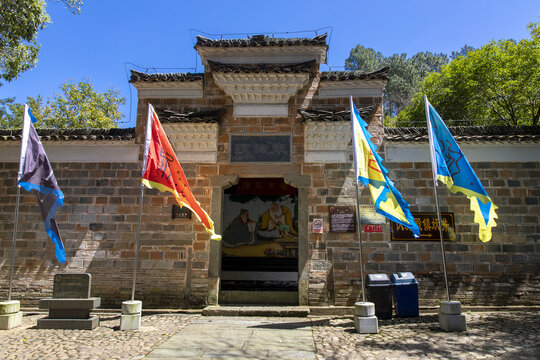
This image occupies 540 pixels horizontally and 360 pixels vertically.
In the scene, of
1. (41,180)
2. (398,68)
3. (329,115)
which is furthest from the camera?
(398,68)

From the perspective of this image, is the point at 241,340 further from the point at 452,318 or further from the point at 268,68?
the point at 268,68

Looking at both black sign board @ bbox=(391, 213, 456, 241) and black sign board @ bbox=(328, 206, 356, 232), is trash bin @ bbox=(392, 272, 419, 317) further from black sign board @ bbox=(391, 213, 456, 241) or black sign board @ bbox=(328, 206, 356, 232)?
black sign board @ bbox=(328, 206, 356, 232)

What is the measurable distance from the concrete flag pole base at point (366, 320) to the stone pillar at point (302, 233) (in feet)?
6.03

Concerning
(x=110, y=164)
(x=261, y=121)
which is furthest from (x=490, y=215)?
(x=110, y=164)

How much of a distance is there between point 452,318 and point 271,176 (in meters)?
4.32

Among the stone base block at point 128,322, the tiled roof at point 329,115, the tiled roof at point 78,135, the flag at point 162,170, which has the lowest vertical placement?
the stone base block at point 128,322

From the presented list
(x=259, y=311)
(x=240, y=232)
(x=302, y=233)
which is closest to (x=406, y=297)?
(x=302, y=233)

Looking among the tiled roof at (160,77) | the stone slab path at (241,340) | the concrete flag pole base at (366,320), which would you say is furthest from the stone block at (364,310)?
the tiled roof at (160,77)

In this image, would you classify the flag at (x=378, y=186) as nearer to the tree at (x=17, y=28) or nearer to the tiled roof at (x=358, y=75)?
the tiled roof at (x=358, y=75)

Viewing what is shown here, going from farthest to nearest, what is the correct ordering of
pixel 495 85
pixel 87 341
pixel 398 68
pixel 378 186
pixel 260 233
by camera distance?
pixel 398 68
pixel 495 85
pixel 260 233
pixel 378 186
pixel 87 341

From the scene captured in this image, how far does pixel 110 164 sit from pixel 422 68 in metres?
34.8

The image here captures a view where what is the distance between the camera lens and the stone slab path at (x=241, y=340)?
4654 mm

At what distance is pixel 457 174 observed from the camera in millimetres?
6266

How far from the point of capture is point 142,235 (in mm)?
7922
